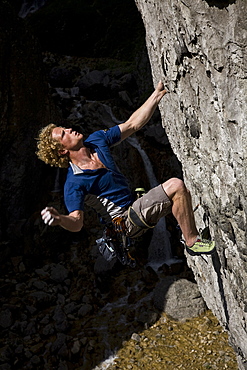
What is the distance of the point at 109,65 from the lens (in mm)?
22000

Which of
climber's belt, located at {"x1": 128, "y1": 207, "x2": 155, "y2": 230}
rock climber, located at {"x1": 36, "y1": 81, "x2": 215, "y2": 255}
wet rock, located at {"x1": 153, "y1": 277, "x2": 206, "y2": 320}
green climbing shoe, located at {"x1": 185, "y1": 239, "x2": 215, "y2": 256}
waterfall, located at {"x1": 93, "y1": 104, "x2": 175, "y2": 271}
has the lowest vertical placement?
wet rock, located at {"x1": 153, "y1": 277, "x2": 206, "y2": 320}

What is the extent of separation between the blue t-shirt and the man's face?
299 mm

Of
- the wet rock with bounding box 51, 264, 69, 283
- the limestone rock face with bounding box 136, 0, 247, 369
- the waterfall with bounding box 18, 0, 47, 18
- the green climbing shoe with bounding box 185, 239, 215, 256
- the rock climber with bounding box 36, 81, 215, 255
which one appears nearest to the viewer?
the limestone rock face with bounding box 136, 0, 247, 369

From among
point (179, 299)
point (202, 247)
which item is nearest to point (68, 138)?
point (202, 247)

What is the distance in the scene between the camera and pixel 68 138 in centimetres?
594

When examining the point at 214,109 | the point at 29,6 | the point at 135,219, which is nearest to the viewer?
the point at 214,109

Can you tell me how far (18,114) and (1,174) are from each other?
2135mm

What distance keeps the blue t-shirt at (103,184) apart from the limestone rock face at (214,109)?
113cm

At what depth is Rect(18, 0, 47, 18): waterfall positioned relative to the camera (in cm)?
2609

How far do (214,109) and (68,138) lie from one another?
6.72 feet

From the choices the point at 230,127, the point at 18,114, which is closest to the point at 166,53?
the point at 230,127

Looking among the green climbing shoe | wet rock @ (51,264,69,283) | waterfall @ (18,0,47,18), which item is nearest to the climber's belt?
Answer: the green climbing shoe

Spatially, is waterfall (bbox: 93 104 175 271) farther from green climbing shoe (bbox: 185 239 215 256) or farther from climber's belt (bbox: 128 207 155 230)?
green climbing shoe (bbox: 185 239 215 256)

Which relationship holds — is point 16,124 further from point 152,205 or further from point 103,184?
point 152,205
